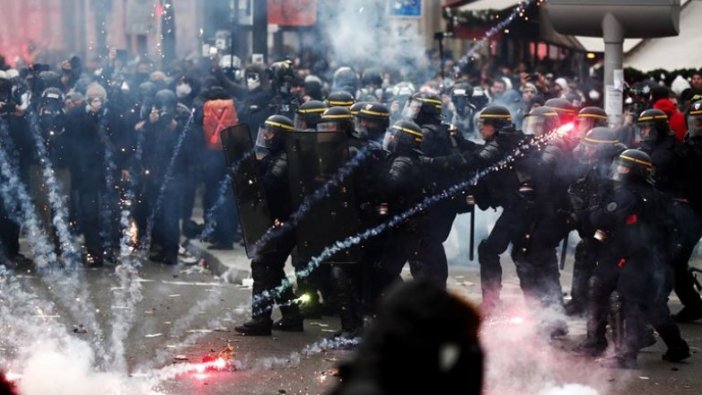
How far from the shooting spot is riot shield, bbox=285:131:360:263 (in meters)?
9.73

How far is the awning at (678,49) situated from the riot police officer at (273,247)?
385 inches

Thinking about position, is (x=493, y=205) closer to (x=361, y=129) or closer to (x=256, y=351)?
(x=361, y=129)

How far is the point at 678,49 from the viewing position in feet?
63.9

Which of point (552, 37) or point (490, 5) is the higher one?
point (490, 5)

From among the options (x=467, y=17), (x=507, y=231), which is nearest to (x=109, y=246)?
(x=507, y=231)

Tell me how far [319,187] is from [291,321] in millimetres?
1210

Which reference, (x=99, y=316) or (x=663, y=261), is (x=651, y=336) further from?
(x=99, y=316)

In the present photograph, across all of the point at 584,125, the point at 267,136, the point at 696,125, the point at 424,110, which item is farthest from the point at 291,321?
the point at 696,125

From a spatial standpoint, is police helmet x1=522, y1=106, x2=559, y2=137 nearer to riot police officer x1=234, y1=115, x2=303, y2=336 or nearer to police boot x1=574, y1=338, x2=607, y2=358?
police boot x1=574, y1=338, x2=607, y2=358

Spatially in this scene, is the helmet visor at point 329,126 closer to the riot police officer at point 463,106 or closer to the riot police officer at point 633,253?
the riot police officer at point 633,253

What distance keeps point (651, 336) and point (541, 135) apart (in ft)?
5.64

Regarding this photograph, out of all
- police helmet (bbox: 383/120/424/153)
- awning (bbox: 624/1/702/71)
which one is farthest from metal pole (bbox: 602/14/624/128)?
awning (bbox: 624/1/702/71)

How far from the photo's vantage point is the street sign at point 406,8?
71.3 feet

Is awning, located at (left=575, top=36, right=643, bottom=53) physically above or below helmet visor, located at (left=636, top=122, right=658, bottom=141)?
above
